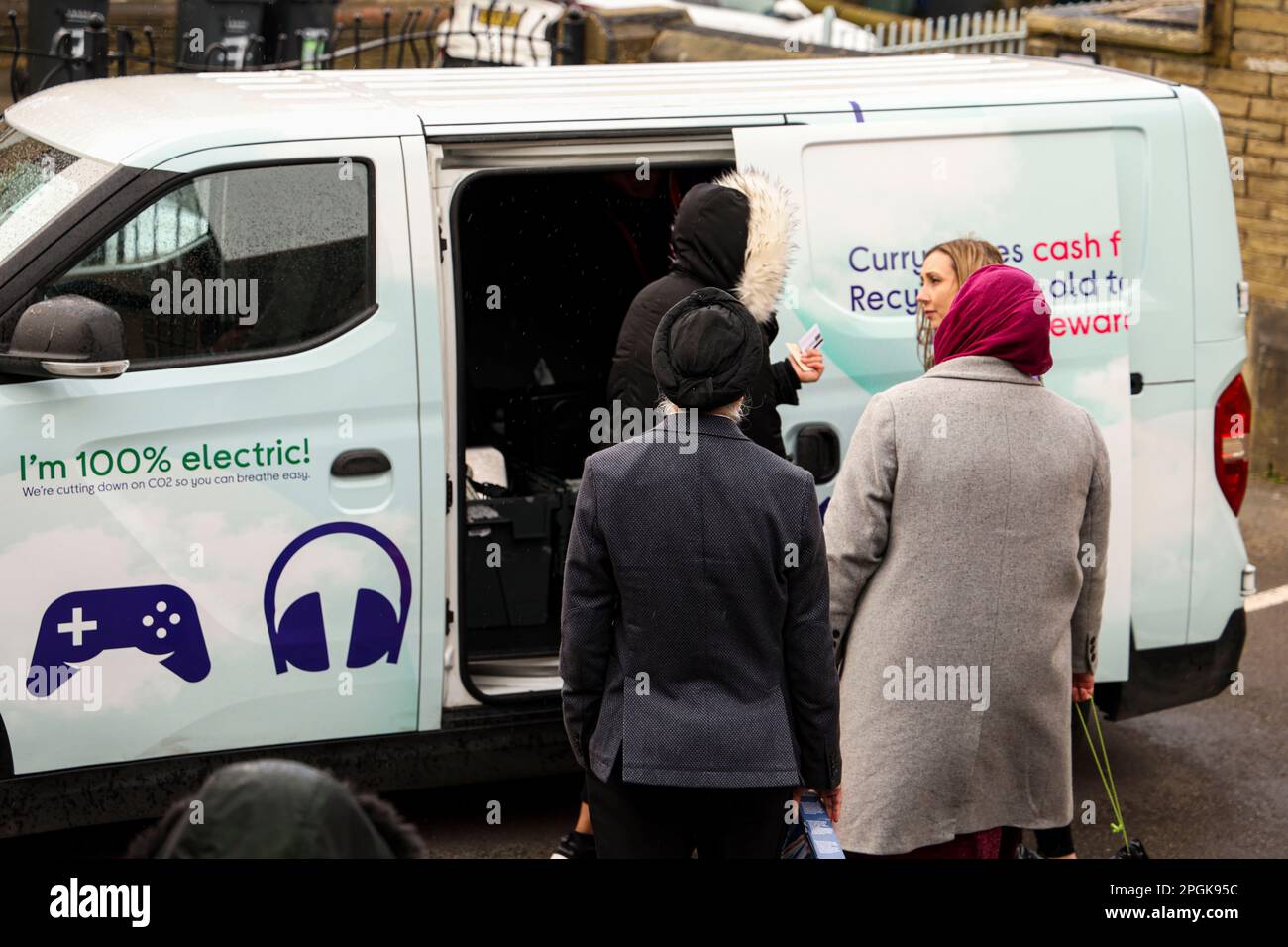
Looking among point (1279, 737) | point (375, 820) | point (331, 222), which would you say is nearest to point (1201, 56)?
point (1279, 737)

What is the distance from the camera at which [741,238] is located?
461 centimetres

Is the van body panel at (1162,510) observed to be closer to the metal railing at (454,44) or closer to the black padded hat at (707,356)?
the black padded hat at (707,356)

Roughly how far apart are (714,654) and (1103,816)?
2718mm

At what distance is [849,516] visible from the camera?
3.76 m

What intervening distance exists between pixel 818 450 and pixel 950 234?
72cm

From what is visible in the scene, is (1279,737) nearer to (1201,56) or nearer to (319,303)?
(319,303)

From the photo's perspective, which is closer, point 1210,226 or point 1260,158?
point 1210,226

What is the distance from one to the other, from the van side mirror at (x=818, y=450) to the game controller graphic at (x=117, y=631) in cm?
175

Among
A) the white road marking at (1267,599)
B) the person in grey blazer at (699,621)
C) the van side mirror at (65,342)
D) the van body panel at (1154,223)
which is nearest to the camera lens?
the person in grey blazer at (699,621)

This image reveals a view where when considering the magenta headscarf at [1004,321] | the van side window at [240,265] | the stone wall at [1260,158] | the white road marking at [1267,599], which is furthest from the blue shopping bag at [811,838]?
the stone wall at [1260,158]

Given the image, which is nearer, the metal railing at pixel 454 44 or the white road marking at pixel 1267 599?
the white road marking at pixel 1267 599

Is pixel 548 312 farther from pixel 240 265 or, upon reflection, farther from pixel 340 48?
pixel 340 48

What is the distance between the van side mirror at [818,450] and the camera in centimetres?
497

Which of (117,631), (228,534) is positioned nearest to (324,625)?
(228,534)
